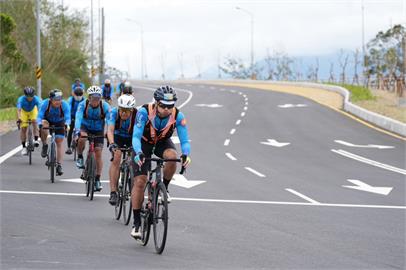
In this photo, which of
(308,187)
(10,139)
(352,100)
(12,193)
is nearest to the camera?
(12,193)

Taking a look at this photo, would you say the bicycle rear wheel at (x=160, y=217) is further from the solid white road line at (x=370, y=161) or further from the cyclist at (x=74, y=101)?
the solid white road line at (x=370, y=161)

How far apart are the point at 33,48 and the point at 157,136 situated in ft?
144

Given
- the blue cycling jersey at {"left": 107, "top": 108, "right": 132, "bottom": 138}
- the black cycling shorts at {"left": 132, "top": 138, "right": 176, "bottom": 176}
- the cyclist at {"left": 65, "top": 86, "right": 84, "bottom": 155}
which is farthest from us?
the cyclist at {"left": 65, "top": 86, "right": 84, "bottom": 155}

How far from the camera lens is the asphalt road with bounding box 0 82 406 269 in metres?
10.1

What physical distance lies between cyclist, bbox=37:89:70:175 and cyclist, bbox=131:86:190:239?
283 inches

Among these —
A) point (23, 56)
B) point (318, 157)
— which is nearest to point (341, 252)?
point (318, 157)

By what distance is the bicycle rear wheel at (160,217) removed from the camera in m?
10.1

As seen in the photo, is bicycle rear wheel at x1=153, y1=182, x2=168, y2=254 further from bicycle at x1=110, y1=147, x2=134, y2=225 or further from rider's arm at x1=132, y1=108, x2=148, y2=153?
bicycle at x1=110, y1=147, x2=134, y2=225

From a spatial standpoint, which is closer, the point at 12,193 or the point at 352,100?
the point at 12,193

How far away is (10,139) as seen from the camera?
27266 mm

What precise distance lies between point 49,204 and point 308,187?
5.97m

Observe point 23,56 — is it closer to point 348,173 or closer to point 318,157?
point 318,157

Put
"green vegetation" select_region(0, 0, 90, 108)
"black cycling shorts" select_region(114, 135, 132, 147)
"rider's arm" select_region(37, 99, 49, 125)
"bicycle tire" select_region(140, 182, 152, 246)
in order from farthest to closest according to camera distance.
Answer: "green vegetation" select_region(0, 0, 90, 108)
"rider's arm" select_region(37, 99, 49, 125)
"black cycling shorts" select_region(114, 135, 132, 147)
"bicycle tire" select_region(140, 182, 152, 246)

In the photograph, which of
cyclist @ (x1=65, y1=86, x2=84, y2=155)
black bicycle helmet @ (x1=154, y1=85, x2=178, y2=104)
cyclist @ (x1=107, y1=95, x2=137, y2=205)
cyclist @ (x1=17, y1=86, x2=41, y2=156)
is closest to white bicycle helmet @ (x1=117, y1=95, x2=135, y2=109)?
cyclist @ (x1=107, y1=95, x2=137, y2=205)
